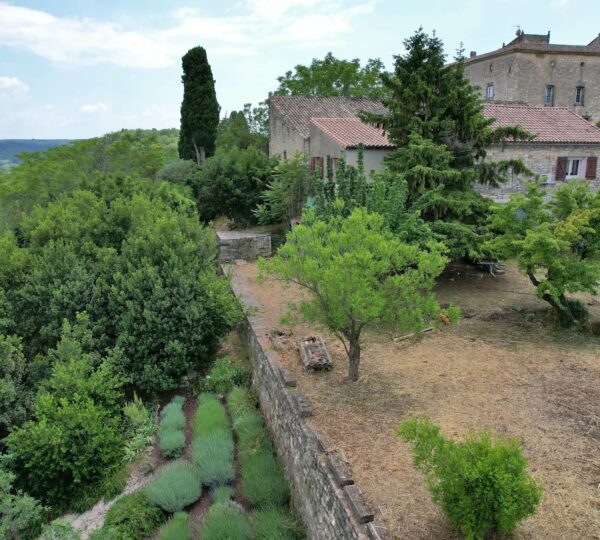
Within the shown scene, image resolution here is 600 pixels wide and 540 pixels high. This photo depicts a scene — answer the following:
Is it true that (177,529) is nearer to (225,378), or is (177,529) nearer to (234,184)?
(225,378)

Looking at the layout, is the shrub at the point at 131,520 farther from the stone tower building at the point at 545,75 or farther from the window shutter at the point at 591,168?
the stone tower building at the point at 545,75

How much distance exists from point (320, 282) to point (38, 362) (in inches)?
314

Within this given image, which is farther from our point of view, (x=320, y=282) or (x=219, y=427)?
(x=219, y=427)

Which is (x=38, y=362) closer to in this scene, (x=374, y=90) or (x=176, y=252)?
(x=176, y=252)

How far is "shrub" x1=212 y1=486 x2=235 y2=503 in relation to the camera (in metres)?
9.84

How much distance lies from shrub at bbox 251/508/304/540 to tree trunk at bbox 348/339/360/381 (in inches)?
120

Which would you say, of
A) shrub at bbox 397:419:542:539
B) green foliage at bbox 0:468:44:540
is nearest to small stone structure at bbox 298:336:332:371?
shrub at bbox 397:419:542:539

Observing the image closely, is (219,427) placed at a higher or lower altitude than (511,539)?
lower

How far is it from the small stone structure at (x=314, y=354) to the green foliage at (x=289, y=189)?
11047 millimetres

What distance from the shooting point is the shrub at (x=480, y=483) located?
586 cm

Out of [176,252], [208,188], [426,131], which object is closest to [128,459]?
[176,252]

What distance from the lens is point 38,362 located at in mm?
13141

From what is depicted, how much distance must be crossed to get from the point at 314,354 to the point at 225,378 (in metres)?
3.00

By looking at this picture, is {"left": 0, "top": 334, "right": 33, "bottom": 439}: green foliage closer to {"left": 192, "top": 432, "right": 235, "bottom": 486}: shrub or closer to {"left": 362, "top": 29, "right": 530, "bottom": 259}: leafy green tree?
{"left": 192, "top": 432, "right": 235, "bottom": 486}: shrub
